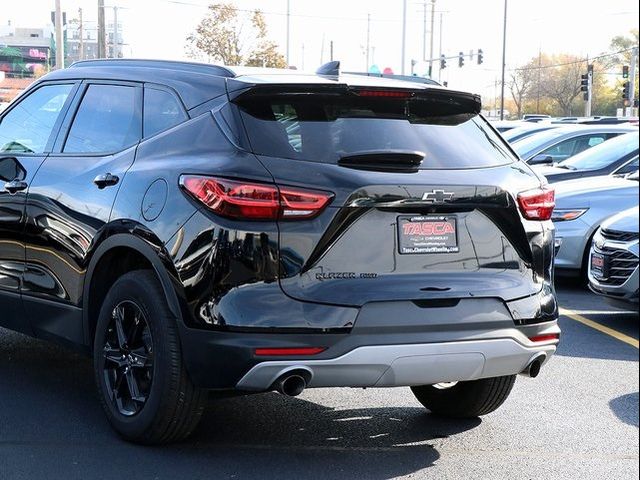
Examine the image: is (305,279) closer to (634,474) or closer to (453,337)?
(453,337)

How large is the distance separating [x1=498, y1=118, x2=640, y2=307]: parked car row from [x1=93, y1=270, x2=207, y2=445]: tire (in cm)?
268

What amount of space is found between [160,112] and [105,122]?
0.48 m

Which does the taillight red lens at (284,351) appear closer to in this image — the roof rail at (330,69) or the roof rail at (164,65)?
the roof rail at (164,65)

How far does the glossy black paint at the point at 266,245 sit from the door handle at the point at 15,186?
0.51m

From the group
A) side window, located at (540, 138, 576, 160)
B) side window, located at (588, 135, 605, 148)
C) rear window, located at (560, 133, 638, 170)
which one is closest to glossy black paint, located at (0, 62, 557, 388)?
rear window, located at (560, 133, 638, 170)

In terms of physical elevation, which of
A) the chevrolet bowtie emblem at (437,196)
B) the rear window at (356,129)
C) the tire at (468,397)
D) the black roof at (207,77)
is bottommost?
the tire at (468,397)

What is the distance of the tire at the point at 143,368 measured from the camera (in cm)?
450

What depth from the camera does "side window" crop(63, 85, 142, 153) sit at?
17.1 ft

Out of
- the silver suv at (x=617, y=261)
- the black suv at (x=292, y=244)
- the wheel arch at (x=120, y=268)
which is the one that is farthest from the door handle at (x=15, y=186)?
the silver suv at (x=617, y=261)

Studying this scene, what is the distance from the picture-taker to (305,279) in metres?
4.25

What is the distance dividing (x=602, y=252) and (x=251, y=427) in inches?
131

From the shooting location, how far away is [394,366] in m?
4.25

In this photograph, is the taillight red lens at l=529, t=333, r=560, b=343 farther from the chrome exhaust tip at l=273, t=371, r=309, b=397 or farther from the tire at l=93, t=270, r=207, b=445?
the tire at l=93, t=270, r=207, b=445

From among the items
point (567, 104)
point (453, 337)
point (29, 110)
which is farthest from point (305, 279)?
point (567, 104)
